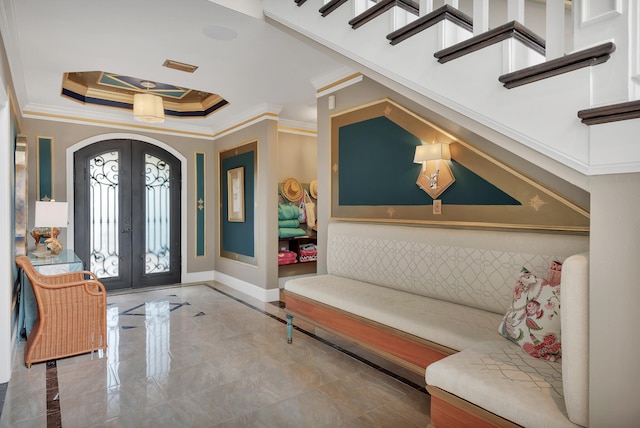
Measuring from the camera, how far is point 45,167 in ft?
17.2

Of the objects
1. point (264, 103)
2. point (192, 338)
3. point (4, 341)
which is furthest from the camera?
point (264, 103)

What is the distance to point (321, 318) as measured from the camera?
10.5 ft

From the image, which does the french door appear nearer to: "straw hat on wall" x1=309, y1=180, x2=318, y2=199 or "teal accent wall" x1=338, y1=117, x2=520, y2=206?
"straw hat on wall" x1=309, y1=180, x2=318, y2=199

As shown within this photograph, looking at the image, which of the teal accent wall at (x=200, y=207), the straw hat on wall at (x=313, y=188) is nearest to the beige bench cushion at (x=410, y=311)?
the straw hat on wall at (x=313, y=188)

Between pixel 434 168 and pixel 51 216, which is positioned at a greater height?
pixel 434 168

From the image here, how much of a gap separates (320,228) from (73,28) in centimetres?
287

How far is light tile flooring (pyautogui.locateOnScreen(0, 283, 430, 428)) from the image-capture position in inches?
90.7

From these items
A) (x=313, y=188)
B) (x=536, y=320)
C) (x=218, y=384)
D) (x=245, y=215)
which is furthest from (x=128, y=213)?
(x=536, y=320)

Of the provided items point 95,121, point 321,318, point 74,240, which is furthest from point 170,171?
point 321,318

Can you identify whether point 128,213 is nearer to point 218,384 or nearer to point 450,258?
point 218,384

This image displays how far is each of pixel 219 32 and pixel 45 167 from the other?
12.4ft

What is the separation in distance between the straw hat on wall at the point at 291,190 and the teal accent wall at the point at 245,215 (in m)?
0.55

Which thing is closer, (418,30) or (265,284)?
(418,30)

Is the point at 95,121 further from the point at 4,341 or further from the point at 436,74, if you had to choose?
the point at 436,74
